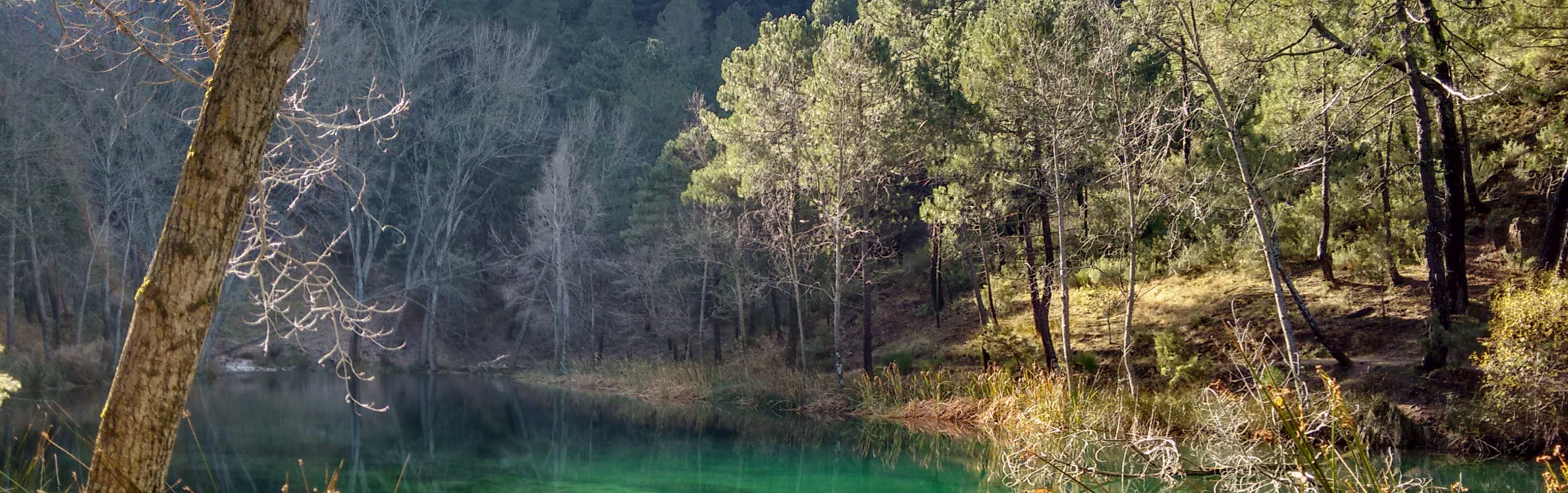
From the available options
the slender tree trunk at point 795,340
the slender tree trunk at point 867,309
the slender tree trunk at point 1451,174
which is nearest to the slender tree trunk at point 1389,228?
the slender tree trunk at point 1451,174

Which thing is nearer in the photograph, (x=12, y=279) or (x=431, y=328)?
(x=12, y=279)

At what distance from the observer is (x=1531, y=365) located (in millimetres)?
9906

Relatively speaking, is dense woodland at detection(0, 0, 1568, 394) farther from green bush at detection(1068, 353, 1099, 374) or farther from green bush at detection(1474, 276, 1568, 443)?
green bush at detection(1474, 276, 1568, 443)

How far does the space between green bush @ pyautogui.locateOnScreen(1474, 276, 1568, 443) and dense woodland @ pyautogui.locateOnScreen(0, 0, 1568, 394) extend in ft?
5.41

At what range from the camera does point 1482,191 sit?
53.6ft

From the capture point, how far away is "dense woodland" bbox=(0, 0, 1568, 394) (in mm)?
11672

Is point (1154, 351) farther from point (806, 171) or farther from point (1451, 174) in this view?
point (806, 171)

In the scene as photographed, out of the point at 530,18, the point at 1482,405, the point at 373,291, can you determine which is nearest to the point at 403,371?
the point at 373,291

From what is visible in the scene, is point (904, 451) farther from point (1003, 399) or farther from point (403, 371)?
point (403, 371)

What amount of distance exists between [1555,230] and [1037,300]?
22.9ft

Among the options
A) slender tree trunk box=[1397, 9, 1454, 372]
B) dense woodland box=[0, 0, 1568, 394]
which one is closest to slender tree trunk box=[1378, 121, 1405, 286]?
dense woodland box=[0, 0, 1568, 394]

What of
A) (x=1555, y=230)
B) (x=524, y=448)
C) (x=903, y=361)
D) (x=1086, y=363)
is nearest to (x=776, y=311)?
(x=903, y=361)

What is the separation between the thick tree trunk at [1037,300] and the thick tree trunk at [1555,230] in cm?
626

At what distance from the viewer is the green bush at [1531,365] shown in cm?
980
